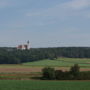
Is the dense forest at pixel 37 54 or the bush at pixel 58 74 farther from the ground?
the dense forest at pixel 37 54

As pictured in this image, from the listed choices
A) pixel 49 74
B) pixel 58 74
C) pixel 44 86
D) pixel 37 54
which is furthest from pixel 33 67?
pixel 37 54

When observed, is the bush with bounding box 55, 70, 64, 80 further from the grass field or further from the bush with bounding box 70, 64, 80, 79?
the grass field

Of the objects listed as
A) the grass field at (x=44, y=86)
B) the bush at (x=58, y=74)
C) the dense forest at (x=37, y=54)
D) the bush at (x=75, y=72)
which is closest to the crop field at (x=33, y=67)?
the bush at (x=58, y=74)

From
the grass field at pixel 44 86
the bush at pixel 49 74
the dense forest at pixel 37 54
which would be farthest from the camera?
the dense forest at pixel 37 54

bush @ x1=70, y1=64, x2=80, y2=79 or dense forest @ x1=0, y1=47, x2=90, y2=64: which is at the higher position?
dense forest @ x1=0, y1=47, x2=90, y2=64

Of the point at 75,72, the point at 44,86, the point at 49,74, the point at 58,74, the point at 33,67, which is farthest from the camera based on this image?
the point at 33,67

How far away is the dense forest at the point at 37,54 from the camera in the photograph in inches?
A: 4862

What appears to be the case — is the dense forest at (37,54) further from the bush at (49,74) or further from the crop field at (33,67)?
the bush at (49,74)

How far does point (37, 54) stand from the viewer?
136 metres

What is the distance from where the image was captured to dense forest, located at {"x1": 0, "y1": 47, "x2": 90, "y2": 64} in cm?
12349

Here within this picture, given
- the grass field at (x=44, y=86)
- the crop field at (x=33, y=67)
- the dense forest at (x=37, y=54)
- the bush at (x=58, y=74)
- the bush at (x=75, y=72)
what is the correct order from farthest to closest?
the dense forest at (x=37, y=54)
the crop field at (x=33, y=67)
the bush at (x=75, y=72)
the bush at (x=58, y=74)
the grass field at (x=44, y=86)

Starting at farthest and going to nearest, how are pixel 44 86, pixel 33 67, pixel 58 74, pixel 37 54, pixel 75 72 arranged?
pixel 37 54, pixel 33 67, pixel 75 72, pixel 58 74, pixel 44 86

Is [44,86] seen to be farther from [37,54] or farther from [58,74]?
[37,54]

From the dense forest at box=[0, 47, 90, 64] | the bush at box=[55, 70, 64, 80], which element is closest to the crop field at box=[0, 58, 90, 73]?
the bush at box=[55, 70, 64, 80]
